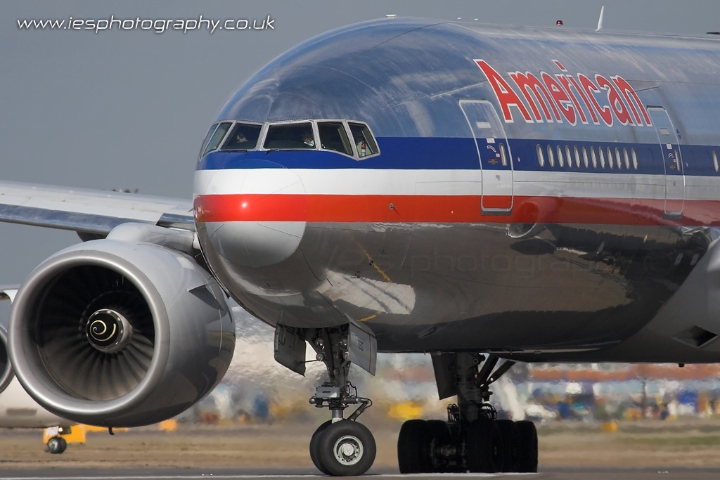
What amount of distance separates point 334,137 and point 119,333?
3302 mm

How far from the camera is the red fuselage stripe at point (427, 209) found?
13.7m

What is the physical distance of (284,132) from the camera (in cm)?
1414

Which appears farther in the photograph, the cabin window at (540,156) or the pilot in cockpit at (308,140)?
the cabin window at (540,156)

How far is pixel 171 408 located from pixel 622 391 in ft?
35.0

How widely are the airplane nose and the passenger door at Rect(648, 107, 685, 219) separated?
13.6ft

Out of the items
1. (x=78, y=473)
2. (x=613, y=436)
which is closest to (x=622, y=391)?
(x=613, y=436)

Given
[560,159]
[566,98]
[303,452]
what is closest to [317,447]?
[560,159]

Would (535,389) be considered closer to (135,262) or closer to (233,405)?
(233,405)

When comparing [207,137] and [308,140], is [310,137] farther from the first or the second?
[207,137]

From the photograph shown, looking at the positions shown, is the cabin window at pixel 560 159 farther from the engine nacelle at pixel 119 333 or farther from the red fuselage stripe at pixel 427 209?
the engine nacelle at pixel 119 333

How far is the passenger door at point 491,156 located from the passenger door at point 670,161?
1.98 metres

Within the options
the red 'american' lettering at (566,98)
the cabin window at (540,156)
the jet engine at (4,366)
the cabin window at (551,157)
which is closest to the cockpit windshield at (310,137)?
the red 'american' lettering at (566,98)

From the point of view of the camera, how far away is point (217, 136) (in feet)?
48.0

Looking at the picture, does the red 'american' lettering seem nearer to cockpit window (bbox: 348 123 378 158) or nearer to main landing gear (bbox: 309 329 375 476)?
A: cockpit window (bbox: 348 123 378 158)
